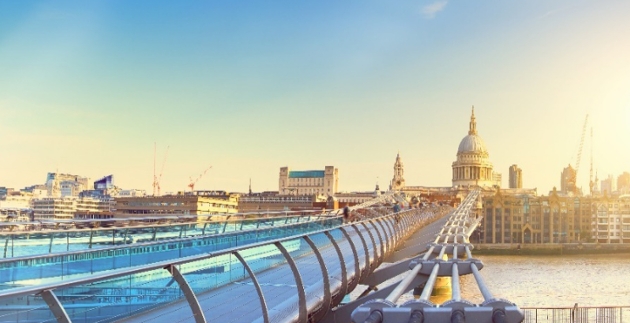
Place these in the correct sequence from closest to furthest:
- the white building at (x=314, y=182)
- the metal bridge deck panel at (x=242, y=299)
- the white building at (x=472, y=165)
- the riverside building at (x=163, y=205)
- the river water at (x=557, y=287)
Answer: the metal bridge deck panel at (x=242, y=299), the river water at (x=557, y=287), the riverside building at (x=163, y=205), the white building at (x=472, y=165), the white building at (x=314, y=182)

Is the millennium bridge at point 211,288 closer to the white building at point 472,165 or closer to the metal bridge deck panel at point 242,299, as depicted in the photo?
the metal bridge deck panel at point 242,299

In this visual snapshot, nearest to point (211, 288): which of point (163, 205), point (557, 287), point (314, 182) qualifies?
point (557, 287)

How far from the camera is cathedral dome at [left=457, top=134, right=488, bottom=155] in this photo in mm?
118688

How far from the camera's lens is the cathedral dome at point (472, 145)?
389 ft

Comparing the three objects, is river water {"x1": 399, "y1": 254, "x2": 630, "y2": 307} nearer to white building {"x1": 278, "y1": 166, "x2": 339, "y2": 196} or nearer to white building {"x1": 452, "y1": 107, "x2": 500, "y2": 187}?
white building {"x1": 452, "y1": 107, "x2": 500, "y2": 187}

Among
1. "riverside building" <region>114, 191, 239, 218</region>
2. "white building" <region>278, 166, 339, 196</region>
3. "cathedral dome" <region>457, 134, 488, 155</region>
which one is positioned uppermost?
"cathedral dome" <region>457, 134, 488, 155</region>

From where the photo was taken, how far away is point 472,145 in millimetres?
118938

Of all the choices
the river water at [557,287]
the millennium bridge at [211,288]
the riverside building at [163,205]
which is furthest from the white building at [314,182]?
the millennium bridge at [211,288]

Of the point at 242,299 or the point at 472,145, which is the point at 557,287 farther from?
the point at 472,145

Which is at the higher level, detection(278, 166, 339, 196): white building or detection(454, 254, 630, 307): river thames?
detection(278, 166, 339, 196): white building

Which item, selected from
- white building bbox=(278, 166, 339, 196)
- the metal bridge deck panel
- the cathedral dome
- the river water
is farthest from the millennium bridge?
white building bbox=(278, 166, 339, 196)

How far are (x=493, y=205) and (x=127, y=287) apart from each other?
98.3 meters

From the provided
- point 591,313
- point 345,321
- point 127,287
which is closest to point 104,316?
point 127,287

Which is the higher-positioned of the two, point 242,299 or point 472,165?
point 472,165
